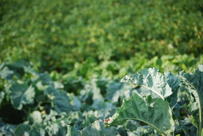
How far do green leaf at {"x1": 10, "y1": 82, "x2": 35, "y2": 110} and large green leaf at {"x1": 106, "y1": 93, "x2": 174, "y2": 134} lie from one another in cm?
125

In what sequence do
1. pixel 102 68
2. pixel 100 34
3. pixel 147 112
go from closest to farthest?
pixel 147 112
pixel 102 68
pixel 100 34

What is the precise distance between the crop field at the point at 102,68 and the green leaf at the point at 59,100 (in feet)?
0.04

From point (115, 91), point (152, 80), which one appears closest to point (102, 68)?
point (115, 91)

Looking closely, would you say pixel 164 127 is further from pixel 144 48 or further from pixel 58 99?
pixel 144 48

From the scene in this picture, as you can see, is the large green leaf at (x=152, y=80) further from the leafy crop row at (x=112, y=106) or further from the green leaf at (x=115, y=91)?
the green leaf at (x=115, y=91)

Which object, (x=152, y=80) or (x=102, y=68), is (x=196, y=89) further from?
(x=102, y=68)

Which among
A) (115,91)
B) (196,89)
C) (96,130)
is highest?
(196,89)

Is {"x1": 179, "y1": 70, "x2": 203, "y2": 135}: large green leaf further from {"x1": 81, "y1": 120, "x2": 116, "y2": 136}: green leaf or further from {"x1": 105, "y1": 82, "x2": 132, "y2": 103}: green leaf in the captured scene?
{"x1": 105, "y1": 82, "x2": 132, "y2": 103}: green leaf

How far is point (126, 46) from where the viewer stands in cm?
363

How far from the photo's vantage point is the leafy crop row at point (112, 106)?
97cm

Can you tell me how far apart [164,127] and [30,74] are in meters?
2.07

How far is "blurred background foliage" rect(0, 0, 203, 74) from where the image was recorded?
255cm

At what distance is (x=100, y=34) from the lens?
158 inches

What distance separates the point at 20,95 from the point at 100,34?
8.38 feet
